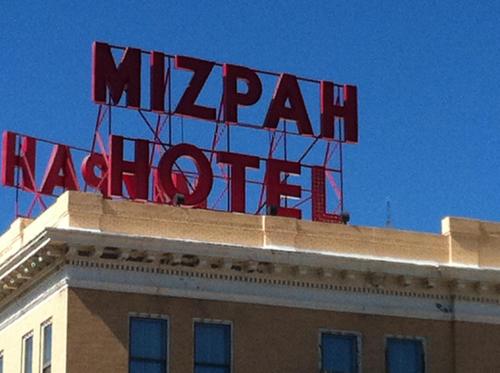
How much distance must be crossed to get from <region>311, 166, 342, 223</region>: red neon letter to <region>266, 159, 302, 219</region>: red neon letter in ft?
1.84

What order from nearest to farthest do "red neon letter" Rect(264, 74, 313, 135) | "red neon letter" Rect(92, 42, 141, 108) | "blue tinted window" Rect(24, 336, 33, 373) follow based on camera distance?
"blue tinted window" Rect(24, 336, 33, 373)
"red neon letter" Rect(92, 42, 141, 108)
"red neon letter" Rect(264, 74, 313, 135)

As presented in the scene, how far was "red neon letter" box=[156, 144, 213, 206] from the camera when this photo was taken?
189 feet

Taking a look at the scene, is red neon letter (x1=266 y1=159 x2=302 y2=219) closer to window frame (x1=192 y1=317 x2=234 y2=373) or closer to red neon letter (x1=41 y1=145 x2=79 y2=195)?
window frame (x1=192 y1=317 x2=234 y2=373)

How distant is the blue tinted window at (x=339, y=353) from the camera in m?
56.4

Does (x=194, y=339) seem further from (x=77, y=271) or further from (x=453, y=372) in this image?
(x=453, y=372)

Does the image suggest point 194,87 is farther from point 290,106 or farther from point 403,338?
point 403,338

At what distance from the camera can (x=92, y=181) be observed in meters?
61.2

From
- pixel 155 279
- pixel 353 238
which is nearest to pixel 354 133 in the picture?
pixel 353 238

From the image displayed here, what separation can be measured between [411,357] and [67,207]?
39.0 feet

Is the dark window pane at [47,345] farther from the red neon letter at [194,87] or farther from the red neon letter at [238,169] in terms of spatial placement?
the red neon letter at [194,87]

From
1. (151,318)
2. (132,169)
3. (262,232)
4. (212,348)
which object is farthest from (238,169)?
(151,318)

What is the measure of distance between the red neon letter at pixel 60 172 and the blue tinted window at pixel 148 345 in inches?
374

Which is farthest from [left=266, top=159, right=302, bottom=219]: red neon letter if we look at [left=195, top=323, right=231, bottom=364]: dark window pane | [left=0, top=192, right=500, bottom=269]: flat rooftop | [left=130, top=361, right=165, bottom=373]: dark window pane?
[left=130, top=361, right=165, bottom=373]: dark window pane

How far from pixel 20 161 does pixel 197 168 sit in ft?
26.4
